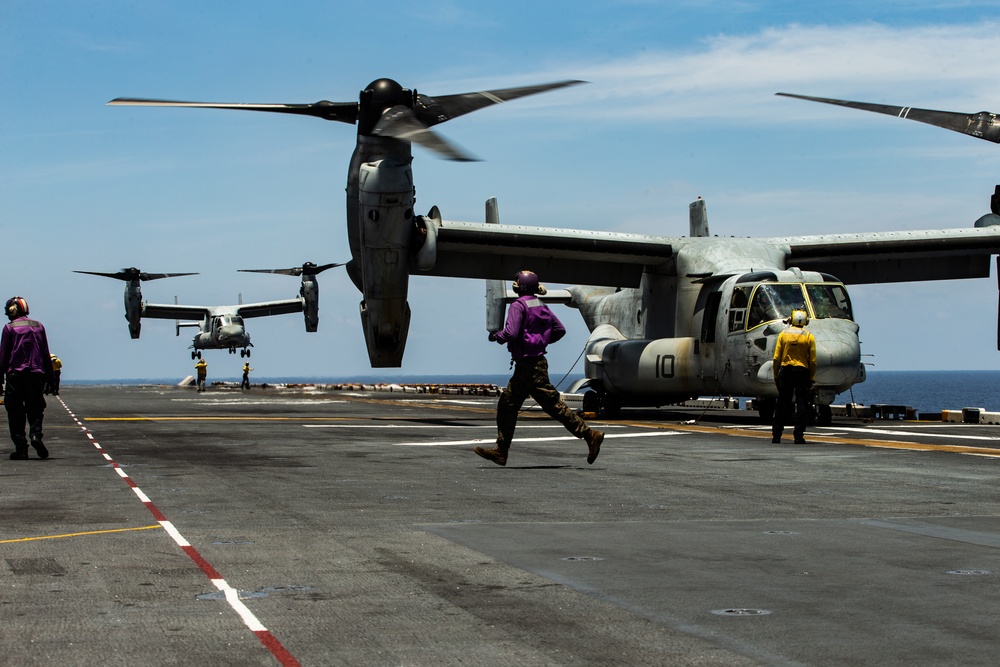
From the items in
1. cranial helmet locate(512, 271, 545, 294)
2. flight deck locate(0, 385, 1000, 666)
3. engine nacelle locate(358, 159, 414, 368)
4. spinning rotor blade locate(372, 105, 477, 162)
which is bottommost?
flight deck locate(0, 385, 1000, 666)

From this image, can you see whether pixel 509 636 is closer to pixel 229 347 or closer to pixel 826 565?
pixel 826 565

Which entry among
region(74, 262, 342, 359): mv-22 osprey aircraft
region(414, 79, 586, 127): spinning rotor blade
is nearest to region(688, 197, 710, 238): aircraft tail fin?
region(414, 79, 586, 127): spinning rotor blade

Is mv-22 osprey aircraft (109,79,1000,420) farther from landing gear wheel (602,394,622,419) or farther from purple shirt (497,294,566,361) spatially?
purple shirt (497,294,566,361)

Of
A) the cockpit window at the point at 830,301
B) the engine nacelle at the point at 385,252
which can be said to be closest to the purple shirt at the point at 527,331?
the engine nacelle at the point at 385,252

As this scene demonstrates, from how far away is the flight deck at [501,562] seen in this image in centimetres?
473

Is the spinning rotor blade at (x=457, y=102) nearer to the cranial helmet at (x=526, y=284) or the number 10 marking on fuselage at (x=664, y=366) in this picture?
the number 10 marking on fuselage at (x=664, y=366)

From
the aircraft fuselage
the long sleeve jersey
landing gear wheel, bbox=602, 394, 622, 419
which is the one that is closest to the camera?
the long sleeve jersey

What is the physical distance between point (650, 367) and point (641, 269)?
391 centimetres

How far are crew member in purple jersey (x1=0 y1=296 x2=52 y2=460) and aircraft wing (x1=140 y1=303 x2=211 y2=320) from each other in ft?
263

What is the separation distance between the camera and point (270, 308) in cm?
9512

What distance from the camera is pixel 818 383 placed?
20.7 metres

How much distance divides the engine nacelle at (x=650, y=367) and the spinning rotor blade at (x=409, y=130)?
7946 millimetres

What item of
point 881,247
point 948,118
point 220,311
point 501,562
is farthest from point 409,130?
point 220,311

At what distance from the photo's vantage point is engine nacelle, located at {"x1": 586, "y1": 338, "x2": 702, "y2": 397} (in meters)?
25.2
